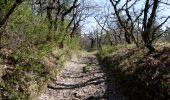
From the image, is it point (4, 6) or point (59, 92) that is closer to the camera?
point (4, 6)

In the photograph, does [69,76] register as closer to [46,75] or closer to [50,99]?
[46,75]

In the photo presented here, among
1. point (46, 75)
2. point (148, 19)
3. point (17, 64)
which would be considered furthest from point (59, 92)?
point (148, 19)

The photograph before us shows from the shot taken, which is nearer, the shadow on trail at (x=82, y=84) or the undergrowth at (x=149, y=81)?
the undergrowth at (x=149, y=81)

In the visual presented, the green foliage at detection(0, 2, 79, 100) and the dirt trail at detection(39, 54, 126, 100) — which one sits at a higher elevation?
the green foliage at detection(0, 2, 79, 100)

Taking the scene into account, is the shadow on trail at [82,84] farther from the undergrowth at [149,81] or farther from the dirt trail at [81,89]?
the undergrowth at [149,81]

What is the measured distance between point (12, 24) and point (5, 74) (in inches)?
112

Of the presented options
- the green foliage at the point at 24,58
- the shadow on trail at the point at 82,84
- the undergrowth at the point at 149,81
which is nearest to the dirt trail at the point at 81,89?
the shadow on trail at the point at 82,84

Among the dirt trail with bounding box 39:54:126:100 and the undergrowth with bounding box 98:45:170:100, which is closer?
the undergrowth with bounding box 98:45:170:100

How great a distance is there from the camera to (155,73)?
11195mm

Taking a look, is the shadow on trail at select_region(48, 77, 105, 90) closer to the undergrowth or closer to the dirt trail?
the dirt trail

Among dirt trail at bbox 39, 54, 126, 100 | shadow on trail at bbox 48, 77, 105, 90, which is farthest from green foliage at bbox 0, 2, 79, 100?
shadow on trail at bbox 48, 77, 105, 90

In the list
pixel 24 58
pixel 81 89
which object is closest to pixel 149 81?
pixel 81 89

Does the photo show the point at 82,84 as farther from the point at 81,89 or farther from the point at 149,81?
the point at 149,81

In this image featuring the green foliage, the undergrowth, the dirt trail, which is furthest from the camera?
the dirt trail
